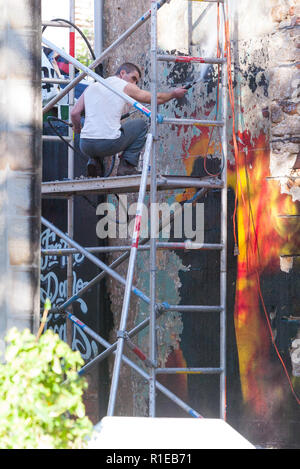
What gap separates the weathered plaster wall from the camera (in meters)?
5.82

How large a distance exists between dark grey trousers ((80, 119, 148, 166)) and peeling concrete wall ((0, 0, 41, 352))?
2955mm

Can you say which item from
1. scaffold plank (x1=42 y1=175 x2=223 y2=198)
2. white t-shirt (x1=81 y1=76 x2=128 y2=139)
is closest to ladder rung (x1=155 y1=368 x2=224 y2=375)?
scaffold plank (x1=42 y1=175 x2=223 y2=198)

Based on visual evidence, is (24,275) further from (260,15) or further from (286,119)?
(260,15)

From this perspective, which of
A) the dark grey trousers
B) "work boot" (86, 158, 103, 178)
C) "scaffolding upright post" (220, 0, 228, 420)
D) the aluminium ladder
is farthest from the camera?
"work boot" (86, 158, 103, 178)

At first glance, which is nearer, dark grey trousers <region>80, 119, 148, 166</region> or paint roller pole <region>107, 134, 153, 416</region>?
paint roller pole <region>107, 134, 153, 416</region>

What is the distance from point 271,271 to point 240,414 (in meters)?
1.12

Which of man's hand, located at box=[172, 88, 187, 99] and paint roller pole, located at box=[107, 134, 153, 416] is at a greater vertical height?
man's hand, located at box=[172, 88, 187, 99]

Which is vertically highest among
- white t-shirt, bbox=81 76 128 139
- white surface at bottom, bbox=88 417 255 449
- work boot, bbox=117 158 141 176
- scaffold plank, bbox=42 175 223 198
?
white t-shirt, bbox=81 76 128 139

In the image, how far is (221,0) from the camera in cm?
596

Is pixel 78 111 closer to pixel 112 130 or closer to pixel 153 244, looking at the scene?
pixel 112 130

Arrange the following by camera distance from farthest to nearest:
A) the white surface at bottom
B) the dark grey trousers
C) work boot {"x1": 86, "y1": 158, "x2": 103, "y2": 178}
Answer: work boot {"x1": 86, "y1": 158, "x2": 103, "y2": 178} → the dark grey trousers → the white surface at bottom

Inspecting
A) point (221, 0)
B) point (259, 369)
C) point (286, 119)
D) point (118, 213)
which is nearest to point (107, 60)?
point (118, 213)

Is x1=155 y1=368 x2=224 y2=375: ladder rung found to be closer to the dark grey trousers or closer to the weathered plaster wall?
the weathered plaster wall

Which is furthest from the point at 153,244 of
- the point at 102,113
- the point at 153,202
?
the point at 102,113
